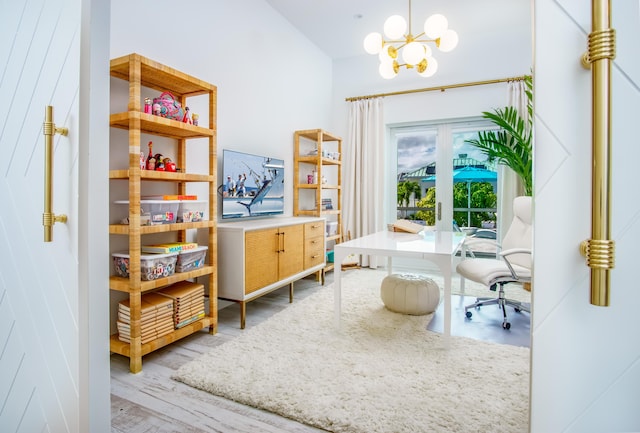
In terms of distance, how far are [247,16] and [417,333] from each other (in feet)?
11.2

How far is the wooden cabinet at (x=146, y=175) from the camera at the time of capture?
6.79ft

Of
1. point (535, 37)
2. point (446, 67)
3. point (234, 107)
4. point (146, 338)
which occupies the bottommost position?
point (146, 338)

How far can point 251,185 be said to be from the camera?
3.60 meters

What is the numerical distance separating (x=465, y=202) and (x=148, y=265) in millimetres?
4192

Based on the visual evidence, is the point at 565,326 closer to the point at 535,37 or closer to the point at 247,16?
the point at 535,37

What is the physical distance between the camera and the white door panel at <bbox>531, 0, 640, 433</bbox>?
1.74ft

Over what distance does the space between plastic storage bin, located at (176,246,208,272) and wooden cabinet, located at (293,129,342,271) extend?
212 centimetres

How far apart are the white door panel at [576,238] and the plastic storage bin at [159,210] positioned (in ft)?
7.21

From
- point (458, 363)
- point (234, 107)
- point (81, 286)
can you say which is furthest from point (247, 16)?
point (458, 363)

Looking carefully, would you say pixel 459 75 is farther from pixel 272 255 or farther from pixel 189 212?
pixel 189 212

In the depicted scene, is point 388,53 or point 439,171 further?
point 439,171

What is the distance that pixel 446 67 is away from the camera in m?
4.77

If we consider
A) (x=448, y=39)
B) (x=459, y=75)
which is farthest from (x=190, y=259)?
(x=459, y=75)

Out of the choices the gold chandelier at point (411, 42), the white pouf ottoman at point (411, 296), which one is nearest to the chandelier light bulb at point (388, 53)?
the gold chandelier at point (411, 42)
